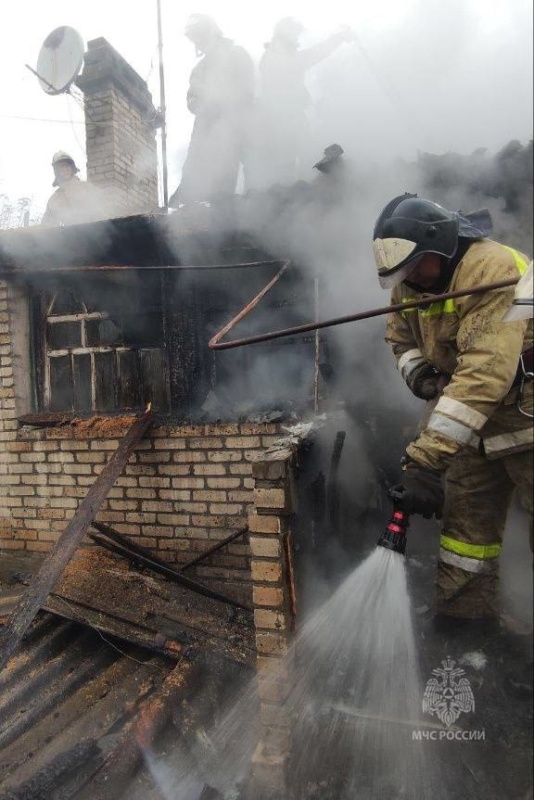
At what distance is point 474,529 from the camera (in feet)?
9.02

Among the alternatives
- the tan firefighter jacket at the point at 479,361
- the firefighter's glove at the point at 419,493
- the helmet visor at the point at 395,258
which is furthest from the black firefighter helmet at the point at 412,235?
the firefighter's glove at the point at 419,493

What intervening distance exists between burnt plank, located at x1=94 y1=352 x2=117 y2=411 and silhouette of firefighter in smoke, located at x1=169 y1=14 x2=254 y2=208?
7.47ft

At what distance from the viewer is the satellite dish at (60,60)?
7512 millimetres

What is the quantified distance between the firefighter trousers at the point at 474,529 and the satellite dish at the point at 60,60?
8.30m

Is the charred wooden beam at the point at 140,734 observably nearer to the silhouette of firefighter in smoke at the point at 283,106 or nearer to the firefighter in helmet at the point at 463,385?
the firefighter in helmet at the point at 463,385

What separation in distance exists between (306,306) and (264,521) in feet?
7.73

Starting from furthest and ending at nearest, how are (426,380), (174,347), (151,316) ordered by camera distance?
(151,316), (174,347), (426,380)

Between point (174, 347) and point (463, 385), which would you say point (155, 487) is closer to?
point (174, 347)

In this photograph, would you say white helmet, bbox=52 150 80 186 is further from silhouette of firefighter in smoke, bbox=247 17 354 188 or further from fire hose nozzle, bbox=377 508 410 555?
fire hose nozzle, bbox=377 508 410 555

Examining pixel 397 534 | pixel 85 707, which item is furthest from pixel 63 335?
pixel 397 534

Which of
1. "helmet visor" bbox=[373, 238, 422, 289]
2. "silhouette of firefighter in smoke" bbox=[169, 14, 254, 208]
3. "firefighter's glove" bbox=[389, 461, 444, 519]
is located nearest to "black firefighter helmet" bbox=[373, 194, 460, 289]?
"helmet visor" bbox=[373, 238, 422, 289]

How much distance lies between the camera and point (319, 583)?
10.5 ft

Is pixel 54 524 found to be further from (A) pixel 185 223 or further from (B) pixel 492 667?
(B) pixel 492 667

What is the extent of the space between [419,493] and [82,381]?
3.61 meters
